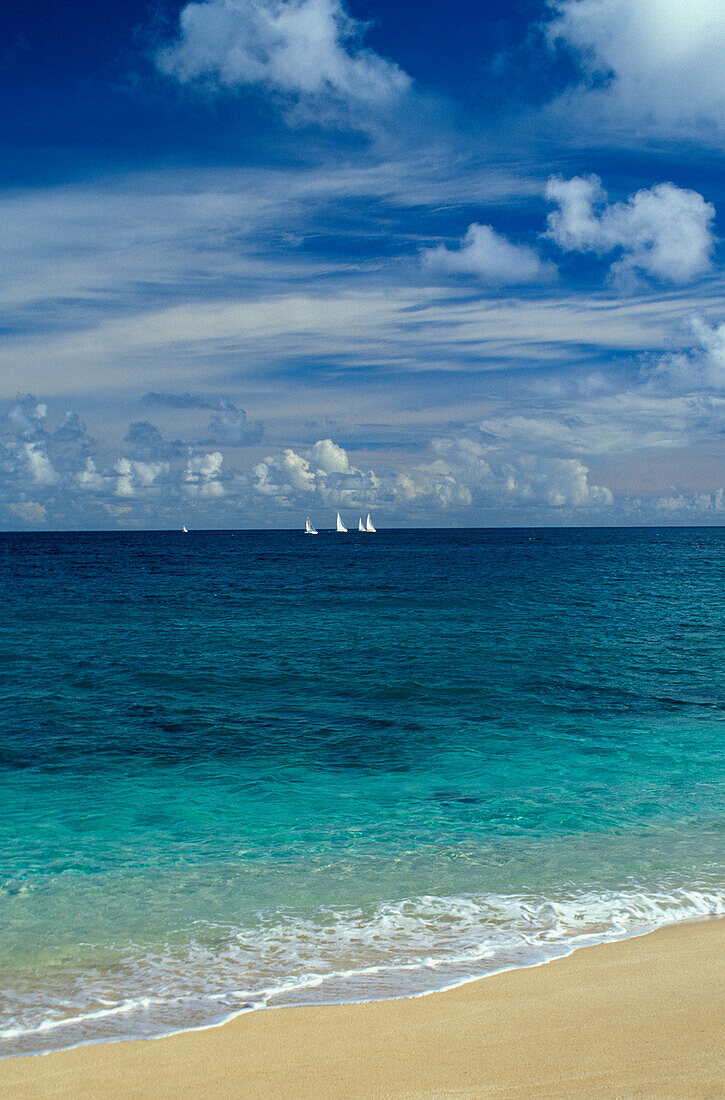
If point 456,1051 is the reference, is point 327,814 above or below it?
below

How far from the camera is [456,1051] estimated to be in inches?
218

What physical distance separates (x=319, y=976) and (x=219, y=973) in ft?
2.94

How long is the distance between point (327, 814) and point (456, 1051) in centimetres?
607

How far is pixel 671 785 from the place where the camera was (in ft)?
41.5

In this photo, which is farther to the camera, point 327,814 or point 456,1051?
point 327,814

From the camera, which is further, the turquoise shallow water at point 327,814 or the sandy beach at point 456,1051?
the turquoise shallow water at point 327,814

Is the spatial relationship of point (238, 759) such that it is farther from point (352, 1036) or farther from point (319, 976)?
point (352, 1036)

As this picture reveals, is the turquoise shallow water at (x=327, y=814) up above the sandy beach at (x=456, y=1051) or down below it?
below

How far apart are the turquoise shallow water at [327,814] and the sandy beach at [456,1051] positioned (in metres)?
0.35

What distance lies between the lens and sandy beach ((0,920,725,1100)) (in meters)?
5.10

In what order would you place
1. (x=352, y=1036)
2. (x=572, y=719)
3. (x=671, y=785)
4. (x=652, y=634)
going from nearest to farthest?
(x=352, y=1036) → (x=671, y=785) → (x=572, y=719) → (x=652, y=634)

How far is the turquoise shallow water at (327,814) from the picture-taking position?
699cm

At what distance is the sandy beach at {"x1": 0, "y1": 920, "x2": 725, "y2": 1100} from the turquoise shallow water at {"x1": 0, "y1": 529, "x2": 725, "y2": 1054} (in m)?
0.35

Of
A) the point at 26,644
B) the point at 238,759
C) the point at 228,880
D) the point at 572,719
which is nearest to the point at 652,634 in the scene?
the point at 572,719
